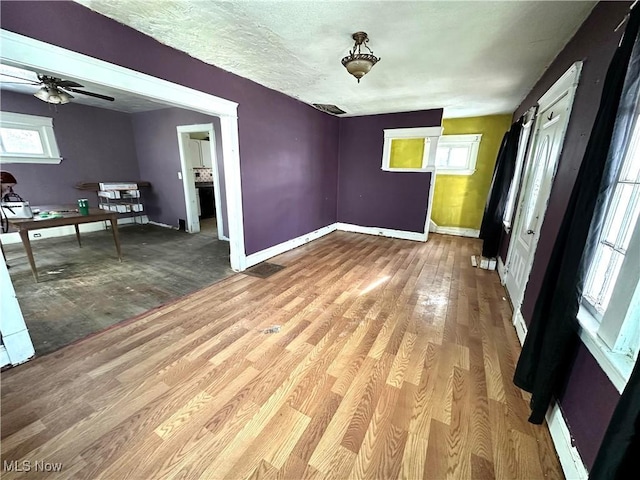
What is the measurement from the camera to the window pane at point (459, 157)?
5422mm

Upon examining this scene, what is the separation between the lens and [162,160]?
5543 mm

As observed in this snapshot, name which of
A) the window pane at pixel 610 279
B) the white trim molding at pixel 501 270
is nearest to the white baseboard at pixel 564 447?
the window pane at pixel 610 279

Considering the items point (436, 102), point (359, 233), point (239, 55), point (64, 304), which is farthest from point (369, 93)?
point (64, 304)

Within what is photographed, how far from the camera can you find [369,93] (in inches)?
144

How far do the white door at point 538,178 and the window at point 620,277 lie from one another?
97cm

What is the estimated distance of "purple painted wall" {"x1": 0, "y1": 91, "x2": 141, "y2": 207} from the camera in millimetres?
4535

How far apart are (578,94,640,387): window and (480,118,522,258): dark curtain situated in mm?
2625

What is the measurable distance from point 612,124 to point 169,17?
2.80 metres

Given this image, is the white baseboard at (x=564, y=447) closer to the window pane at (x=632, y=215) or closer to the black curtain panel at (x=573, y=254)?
the black curtain panel at (x=573, y=254)

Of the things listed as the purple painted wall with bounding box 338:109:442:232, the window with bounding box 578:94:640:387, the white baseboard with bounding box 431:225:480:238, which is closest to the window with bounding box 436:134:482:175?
the purple painted wall with bounding box 338:109:442:232

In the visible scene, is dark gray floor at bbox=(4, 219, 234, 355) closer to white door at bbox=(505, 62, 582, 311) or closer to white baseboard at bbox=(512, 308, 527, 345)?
white baseboard at bbox=(512, 308, 527, 345)

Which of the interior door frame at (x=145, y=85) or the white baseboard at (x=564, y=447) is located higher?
the interior door frame at (x=145, y=85)

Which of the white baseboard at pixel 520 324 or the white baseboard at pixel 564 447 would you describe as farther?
the white baseboard at pixel 520 324

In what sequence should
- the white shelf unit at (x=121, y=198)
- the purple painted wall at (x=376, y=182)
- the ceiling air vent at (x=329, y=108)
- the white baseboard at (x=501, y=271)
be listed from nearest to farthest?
the white baseboard at (x=501, y=271) < the ceiling air vent at (x=329, y=108) < the purple painted wall at (x=376, y=182) < the white shelf unit at (x=121, y=198)
